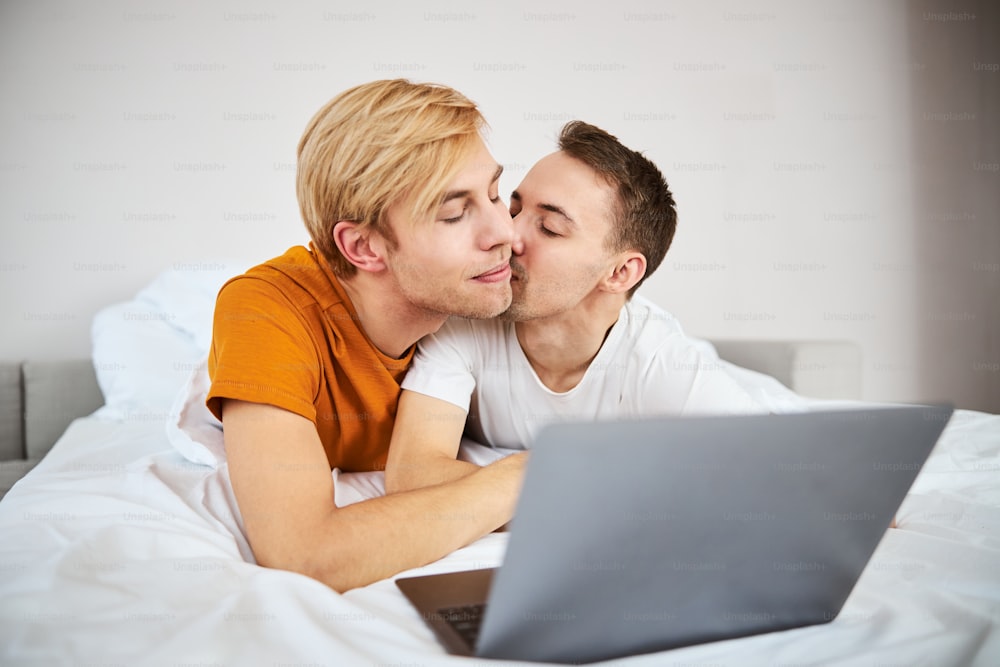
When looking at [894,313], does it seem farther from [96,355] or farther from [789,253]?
[96,355]

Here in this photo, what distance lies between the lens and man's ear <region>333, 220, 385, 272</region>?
1.34 meters

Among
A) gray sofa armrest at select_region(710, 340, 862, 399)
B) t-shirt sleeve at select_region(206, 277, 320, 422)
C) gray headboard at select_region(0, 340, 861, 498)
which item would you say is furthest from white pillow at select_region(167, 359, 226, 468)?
gray sofa armrest at select_region(710, 340, 862, 399)

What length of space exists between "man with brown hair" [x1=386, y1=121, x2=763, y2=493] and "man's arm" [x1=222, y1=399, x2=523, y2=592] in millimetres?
→ 290

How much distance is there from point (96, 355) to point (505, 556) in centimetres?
211

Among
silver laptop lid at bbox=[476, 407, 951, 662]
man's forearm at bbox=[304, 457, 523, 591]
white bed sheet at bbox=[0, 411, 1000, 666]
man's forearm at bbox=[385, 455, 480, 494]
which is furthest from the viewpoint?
man's forearm at bbox=[385, 455, 480, 494]

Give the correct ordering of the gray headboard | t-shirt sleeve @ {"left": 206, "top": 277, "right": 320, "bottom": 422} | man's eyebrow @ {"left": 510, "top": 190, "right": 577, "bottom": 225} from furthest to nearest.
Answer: the gray headboard < man's eyebrow @ {"left": 510, "top": 190, "right": 577, "bottom": 225} < t-shirt sleeve @ {"left": 206, "top": 277, "right": 320, "bottom": 422}

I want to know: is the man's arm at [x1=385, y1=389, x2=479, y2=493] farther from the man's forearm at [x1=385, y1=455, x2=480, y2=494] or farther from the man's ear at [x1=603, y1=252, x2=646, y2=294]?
the man's ear at [x1=603, y1=252, x2=646, y2=294]

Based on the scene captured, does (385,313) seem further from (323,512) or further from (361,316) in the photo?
(323,512)

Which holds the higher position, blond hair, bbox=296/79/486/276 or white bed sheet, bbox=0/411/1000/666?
blond hair, bbox=296/79/486/276

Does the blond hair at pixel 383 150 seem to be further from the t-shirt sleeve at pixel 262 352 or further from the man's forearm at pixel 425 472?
the man's forearm at pixel 425 472

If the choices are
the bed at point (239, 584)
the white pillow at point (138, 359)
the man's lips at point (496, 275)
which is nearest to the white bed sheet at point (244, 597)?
the bed at point (239, 584)

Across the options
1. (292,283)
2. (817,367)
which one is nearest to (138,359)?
(292,283)

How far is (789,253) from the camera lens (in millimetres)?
3273

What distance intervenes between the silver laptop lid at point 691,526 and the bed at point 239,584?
0.15 ft
